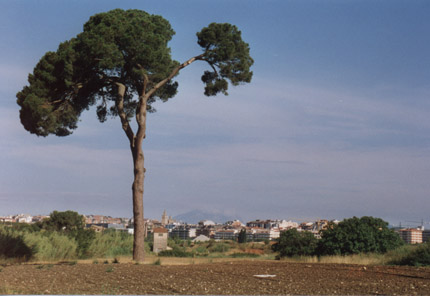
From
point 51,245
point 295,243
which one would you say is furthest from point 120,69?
point 295,243

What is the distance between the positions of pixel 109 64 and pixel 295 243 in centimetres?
1065

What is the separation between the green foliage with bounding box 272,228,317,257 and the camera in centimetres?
1883

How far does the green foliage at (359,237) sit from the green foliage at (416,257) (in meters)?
1.50

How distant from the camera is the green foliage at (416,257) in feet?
45.5

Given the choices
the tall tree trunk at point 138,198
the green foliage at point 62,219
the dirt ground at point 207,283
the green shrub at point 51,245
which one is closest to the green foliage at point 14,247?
the green shrub at point 51,245

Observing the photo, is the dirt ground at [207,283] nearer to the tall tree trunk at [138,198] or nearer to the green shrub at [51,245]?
Result: the tall tree trunk at [138,198]

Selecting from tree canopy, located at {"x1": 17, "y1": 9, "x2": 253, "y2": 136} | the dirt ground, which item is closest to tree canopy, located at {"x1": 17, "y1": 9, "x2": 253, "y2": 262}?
tree canopy, located at {"x1": 17, "y1": 9, "x2": 253, "y2": 136}

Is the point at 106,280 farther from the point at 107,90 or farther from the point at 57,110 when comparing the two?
the point at 107,90

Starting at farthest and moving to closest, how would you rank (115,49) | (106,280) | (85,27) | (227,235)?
1. (227,235)
2. (85,27)
3. (115,49)
4. (106,280)

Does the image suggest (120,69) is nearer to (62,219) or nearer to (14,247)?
(14,247)

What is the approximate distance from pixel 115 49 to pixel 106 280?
9648 millimetres

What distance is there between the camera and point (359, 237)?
16.6m

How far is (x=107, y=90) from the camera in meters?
20.0

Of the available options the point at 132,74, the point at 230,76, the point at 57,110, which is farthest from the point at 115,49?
the point at 230,76
